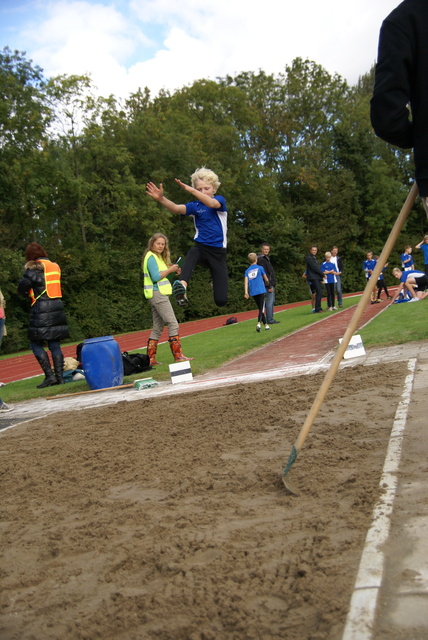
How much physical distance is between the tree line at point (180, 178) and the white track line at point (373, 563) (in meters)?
25.0

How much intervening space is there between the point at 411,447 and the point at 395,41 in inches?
98.1

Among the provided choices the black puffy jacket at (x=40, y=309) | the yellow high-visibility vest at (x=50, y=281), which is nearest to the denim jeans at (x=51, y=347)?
the black puffy jacket at (x=40, y=309)

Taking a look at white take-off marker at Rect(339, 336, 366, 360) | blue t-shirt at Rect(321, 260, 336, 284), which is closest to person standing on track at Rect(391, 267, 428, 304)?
blue t-shirt at Rect(321, 260, 336, 284)

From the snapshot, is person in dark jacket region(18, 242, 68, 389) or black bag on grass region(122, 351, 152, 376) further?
black bag on grass region(122, 351, 152, 376)

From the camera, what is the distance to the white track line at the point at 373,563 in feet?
7.32

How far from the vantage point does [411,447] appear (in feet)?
14.2

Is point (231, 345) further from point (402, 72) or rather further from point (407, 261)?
point (407, 261)

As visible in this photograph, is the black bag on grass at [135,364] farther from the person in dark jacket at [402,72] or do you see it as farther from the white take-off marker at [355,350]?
the person in dark jacket at [402,72]

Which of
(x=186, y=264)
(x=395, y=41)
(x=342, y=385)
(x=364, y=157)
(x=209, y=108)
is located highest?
(x=209, y=108)

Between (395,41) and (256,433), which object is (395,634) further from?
(256,433)

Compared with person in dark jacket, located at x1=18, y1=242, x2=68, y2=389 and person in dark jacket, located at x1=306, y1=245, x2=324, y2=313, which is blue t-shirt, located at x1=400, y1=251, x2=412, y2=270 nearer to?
person in dark jacket, located at x1=306, y1=245, x2=324, y2=313

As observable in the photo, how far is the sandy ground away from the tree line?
75.5 ft

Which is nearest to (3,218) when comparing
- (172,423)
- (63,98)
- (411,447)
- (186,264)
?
(63,98)

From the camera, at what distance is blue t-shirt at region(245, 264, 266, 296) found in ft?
54.5
